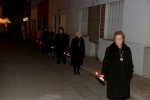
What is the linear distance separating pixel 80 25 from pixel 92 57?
9.78ft

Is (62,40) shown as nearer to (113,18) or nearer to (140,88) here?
(113,18)

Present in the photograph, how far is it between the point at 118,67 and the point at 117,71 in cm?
8

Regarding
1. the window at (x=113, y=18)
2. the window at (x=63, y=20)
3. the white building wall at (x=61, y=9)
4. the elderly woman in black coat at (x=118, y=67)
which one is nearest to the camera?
the elderly woman in black coat at (x=118, y=67)

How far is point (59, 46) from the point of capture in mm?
13172

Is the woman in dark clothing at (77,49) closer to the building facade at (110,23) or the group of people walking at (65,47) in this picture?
the group of people walking at (65,47)

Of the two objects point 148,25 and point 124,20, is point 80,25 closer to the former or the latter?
point 124,20

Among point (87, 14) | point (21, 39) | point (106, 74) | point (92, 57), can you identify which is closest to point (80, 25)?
point (87, 14)

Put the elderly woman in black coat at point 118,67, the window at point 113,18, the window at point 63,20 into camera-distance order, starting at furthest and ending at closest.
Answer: the window at point 63,20, the window at point 113,18, the elderly woman in black coat at point 118,67

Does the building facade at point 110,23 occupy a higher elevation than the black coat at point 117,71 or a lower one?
higher

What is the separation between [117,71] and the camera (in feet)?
17.0

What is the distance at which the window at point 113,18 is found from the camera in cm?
1206

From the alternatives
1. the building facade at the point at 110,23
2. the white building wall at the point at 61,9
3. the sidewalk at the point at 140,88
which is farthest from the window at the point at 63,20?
the sidewalk at the point at 140,88

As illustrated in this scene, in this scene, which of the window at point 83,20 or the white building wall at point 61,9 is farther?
the white building wall at point 61,9

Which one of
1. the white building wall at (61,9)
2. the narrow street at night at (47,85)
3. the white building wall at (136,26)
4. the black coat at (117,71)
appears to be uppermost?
the white building wall at (61,9)
